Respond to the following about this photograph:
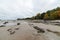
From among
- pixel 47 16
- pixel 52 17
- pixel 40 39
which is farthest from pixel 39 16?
pixel 40 39

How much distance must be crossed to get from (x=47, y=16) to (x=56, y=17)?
49.4 ft

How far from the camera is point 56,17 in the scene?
96062 mm

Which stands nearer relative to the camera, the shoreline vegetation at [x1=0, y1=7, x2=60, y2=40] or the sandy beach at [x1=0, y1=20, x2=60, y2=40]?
the sandy beach at [x1=0, y1=20, x2=60, y2=40]

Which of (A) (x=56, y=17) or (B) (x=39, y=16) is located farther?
(B) (x=39, y=16)

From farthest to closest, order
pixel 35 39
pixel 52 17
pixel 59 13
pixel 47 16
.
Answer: pixel 47 16 → pixel 52 17 → pixel 59 13 → pixel 35 39

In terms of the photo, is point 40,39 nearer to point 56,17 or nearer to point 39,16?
point 56,17

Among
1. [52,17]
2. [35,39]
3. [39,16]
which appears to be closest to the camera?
[35,39]

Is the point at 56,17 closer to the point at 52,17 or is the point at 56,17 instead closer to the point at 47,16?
the point at 52,17

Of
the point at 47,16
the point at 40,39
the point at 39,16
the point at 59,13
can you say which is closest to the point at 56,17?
the point at 59,13

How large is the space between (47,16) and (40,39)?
9363cm

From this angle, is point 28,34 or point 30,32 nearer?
point 28,34

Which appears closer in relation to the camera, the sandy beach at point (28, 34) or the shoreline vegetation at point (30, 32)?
the sandy beach at point (28, 34)

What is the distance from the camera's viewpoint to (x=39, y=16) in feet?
447

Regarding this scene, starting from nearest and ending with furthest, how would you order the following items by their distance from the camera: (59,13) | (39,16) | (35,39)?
(35,39) < (59,13) < (39,16)
